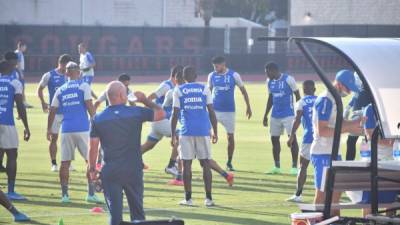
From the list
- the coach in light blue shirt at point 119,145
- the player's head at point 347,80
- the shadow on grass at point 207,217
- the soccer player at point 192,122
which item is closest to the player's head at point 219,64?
the soccer player at point 192,122

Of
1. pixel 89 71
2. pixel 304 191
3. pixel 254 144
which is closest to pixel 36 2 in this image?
pixel 89 71

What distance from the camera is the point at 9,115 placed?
17297 millimetres

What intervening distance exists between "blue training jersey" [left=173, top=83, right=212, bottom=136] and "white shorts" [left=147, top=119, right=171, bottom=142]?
3325 millimetres

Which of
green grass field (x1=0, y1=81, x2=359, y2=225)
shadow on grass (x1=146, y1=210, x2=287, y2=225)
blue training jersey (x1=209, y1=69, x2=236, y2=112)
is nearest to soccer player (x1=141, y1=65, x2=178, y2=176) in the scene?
green grass field (x1=0, y1=81, x2=359, y2=225)

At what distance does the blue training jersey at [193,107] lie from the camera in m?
16.5

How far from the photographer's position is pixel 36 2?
224 feet

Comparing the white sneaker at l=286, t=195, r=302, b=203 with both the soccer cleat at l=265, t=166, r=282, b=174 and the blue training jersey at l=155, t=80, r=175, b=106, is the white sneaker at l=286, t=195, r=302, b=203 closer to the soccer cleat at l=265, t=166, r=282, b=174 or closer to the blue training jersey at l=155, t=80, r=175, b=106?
the soccer cleat at l=265, t=166, r=282, b=174

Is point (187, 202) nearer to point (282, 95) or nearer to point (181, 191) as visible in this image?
point (181, 191)

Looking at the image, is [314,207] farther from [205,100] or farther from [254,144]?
[254,144]

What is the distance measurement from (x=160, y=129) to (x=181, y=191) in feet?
7.35

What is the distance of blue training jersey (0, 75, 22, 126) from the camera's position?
17.1 m

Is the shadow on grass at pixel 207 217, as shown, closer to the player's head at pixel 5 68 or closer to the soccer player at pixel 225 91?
the player's head at pixel 5 68

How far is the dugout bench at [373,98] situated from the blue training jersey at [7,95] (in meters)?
8.10

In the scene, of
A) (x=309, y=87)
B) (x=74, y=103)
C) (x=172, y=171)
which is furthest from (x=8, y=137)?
(x=309, y=87)
